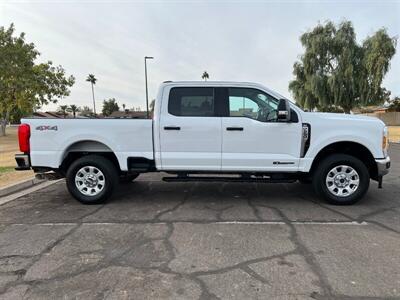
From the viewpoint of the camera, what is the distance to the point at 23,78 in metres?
20.5

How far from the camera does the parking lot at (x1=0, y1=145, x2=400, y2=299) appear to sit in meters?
3.14

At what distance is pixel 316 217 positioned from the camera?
5.23 metres

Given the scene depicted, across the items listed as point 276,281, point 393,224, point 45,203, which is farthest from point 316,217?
point 45,203

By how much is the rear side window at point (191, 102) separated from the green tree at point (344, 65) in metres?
25.4

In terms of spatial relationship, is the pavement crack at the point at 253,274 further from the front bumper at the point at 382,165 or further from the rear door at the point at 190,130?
the front bumper at the point at 382,165

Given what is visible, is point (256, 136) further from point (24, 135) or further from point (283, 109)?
point (24, 135)

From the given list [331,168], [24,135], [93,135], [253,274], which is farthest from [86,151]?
[331,168]

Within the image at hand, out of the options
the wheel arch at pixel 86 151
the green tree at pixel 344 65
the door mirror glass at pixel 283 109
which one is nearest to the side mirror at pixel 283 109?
the door mirror glass at pixel 283 109

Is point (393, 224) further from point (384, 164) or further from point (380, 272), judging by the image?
point (380, 272)

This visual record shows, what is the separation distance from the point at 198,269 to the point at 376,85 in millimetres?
28413

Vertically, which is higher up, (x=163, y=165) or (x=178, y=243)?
(x=163, y=165)

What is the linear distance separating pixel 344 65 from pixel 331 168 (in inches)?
1011

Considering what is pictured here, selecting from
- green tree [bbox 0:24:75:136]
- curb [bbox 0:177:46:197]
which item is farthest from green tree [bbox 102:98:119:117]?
curb [bbox 0:177:46:197]

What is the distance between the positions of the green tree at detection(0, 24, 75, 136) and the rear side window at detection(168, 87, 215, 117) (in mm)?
15506
